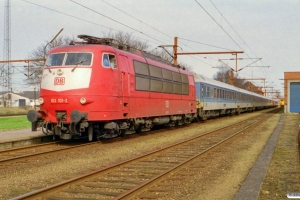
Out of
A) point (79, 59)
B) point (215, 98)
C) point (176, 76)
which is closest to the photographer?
point (79, 59)

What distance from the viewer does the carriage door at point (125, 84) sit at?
14.3 meters

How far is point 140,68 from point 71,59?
3545 millimetres

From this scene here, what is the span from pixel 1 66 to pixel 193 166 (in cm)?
4008

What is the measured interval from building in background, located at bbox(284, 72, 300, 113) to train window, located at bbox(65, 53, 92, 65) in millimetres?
43397

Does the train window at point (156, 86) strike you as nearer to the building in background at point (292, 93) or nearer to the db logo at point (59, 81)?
the db logo at point (59, 81)

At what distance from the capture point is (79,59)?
13.4m

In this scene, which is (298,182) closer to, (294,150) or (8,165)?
(294,150)

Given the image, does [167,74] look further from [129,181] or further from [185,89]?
[129,181]

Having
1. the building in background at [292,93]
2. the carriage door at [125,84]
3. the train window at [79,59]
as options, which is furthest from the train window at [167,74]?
the building in background at [292,93]

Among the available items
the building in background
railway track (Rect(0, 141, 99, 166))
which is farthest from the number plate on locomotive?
the building in background

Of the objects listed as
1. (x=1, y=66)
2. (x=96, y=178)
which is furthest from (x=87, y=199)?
(x=1, y=66)

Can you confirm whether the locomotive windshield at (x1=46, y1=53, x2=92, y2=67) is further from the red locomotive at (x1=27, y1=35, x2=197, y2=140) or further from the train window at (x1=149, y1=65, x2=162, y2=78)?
the train window at (x1=149, y1=65, x2=162, y2=78)

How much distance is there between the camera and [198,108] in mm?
27719

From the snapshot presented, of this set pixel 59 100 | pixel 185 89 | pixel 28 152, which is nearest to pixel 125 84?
pixel 59 100
